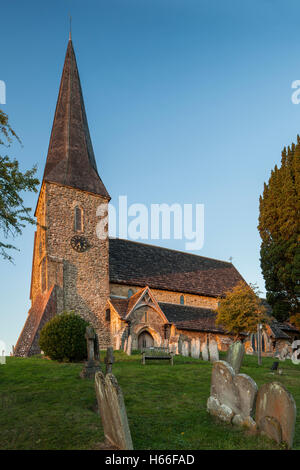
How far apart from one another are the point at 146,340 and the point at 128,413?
1840 cm

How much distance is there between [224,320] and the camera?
25.5 meters

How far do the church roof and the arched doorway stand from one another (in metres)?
4.22

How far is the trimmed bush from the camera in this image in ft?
55.6

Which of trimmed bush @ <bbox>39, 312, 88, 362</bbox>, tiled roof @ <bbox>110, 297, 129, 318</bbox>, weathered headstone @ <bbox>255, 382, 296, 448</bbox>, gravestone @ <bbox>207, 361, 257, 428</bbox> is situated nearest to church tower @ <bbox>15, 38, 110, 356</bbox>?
tiled roof @ <bbox>110, 297, 129, 318</bbox>

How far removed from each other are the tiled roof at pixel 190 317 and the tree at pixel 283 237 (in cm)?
488

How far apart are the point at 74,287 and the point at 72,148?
35.7 ft

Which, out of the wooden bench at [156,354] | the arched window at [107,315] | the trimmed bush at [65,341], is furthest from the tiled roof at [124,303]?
the trimmed bush at [65,341]

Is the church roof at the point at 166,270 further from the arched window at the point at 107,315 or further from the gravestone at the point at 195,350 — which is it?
the gravestone at the point at 195,350

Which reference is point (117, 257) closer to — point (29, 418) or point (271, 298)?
point (271, 298)

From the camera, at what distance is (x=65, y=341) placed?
A: 55.7ft

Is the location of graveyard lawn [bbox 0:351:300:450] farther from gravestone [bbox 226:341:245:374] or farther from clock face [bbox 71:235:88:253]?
clock face [bbox 71:235:88:253]

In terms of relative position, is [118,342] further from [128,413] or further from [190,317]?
[128,413]
